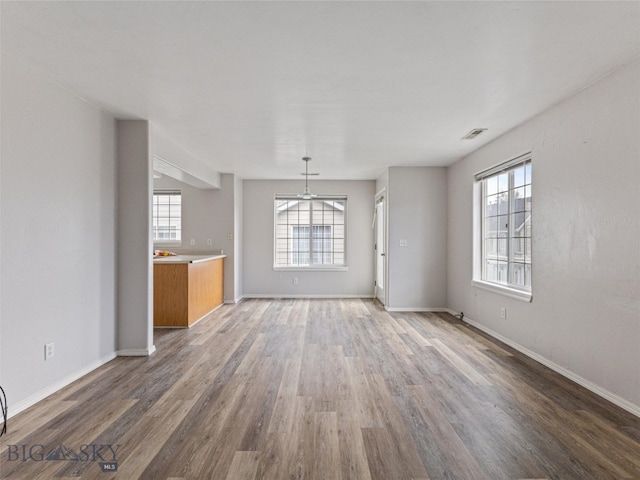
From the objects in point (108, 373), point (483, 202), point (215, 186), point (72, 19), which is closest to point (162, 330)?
point (108, 373)

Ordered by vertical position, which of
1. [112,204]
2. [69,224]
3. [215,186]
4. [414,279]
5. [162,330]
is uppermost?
[215,186]

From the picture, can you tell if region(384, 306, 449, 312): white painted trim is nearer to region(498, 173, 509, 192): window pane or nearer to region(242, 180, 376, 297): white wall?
region(242, 180, 376, 297): white wall

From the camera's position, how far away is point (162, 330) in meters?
4.68

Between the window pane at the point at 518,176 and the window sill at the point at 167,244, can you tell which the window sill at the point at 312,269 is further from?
the window pane at the point at 518,176

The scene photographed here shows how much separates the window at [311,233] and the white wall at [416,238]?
1677 mm

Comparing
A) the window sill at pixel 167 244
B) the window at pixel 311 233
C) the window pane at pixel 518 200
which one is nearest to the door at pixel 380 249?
the window at pixel 311 233

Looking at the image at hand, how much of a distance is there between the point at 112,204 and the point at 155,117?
3.24 feet

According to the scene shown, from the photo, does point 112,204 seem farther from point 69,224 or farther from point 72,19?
point 72,19

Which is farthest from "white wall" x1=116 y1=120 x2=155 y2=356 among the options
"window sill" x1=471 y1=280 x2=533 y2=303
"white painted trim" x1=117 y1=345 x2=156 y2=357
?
"window sill" x1=471 y1=280 x2=533 y2=303

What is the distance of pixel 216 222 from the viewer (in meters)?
6.56

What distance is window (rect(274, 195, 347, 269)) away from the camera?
737cm

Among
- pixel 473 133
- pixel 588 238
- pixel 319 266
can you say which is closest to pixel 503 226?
pixel 473 133

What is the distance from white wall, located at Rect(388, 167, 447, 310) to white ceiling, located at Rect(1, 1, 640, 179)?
2.13 meters

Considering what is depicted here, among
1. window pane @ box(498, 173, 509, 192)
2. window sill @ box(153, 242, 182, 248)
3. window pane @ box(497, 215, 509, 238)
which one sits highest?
window pane @ box(498, 173, 509, 192)
